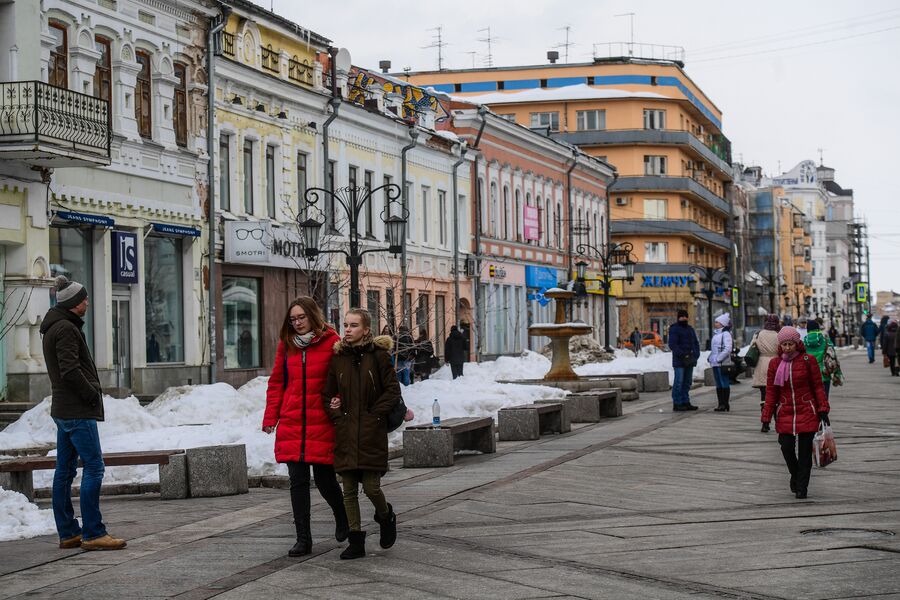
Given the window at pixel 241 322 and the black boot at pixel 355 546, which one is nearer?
the black boot at pixel 355 546

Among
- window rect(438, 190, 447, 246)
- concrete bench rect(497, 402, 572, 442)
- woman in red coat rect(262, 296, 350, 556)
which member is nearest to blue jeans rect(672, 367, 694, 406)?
concrete bench rect(497, 402, 572, 442)

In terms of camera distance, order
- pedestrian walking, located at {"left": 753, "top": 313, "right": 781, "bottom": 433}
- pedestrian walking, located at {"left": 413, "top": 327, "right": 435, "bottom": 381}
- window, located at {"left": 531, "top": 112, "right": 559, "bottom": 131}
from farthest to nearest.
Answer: window, located at {"left": 531, "top": 112, "right": 559, "bottom": 131} → pedestrian walking, located at {"left": 413, "top": 327, "right": 435, "bottom": 381} → pedestrian walking, located at {"left": 753, "top": 313, "right": 781, "bottom": 433}

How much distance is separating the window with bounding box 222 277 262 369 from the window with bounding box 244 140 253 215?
1632 mm

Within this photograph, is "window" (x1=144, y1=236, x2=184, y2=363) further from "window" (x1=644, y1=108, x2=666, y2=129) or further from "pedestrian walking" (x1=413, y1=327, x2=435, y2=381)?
"window" (x1=644, y1=108, x2=666, y2=129)

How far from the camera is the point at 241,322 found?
109 ft

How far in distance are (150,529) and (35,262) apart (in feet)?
45.6

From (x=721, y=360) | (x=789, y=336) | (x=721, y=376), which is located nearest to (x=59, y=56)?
(x=721, y=360)

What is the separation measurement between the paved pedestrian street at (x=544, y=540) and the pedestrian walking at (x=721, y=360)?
317 inches

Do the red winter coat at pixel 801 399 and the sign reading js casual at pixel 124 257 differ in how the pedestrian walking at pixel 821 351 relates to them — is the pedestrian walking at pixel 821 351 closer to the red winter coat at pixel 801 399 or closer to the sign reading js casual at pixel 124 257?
the red winter coat at pixel 801 399

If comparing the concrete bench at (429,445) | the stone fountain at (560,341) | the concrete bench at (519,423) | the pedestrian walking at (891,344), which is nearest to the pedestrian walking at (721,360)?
the stone fountain at (560,341)

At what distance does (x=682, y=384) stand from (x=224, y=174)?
11.9 metres

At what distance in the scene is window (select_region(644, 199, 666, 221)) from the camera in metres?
88.2

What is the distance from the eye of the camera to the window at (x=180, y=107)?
30219mm

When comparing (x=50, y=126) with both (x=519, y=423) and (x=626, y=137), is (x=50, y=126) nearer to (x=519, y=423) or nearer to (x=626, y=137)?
(x=519, y=423)
